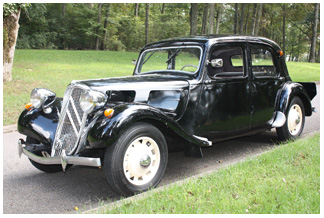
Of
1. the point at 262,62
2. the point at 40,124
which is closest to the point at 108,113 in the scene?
the point at 40,124

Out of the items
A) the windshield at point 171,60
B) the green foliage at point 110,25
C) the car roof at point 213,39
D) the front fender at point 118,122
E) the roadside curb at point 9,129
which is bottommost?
the roadside curb at point 9,129

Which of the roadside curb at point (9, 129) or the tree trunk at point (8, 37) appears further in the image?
the tree trunk at point (8, 37)

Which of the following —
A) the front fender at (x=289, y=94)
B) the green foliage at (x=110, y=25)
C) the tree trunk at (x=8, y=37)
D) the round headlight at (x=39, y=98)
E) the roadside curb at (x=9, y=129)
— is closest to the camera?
the round headlight at (x=39, y=98)

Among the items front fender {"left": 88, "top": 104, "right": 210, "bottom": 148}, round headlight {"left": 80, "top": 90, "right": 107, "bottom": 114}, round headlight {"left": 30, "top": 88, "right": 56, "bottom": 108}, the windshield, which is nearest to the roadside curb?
round headlight {"left": 30, "top": 88, "right": 56, "bottom": 108}

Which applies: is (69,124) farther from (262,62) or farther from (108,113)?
(262,62)

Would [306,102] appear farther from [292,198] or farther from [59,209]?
[59,209]

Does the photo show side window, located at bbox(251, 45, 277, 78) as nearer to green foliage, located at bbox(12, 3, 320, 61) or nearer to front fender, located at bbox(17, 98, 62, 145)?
front fender, located at bbox(17, 98, 62, 145)

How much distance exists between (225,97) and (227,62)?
0.77 meters

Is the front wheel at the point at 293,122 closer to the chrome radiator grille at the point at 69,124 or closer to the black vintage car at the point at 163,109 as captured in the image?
the black vintage car at the point at 163,109

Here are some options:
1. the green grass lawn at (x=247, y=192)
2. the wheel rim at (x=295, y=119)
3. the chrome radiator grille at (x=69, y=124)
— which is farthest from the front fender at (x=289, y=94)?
the chrome radiator grille at (x=69, y=124)

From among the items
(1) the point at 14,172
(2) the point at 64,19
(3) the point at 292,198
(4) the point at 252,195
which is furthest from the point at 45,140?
(2) the point at 64,19

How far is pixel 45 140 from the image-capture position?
3.99 metres

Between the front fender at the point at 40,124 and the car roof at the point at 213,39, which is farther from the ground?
the car roof at the point at 213,39

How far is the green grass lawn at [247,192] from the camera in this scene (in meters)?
2.88
